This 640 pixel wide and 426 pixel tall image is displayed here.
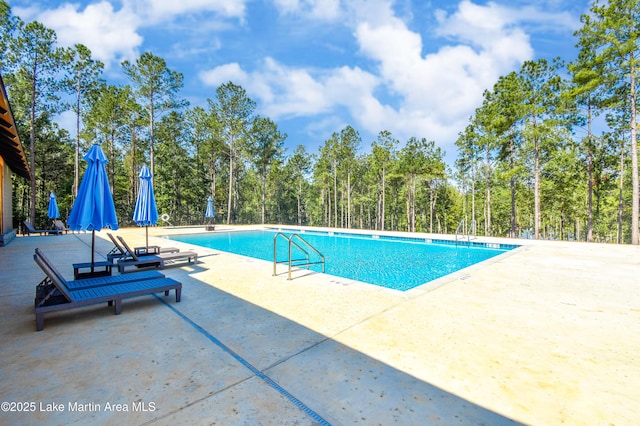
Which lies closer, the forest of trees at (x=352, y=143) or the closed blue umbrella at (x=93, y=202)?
the closed blue umbrella at (x=93, y=202)

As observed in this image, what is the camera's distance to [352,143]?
27.5 meters

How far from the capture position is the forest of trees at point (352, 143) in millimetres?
15367

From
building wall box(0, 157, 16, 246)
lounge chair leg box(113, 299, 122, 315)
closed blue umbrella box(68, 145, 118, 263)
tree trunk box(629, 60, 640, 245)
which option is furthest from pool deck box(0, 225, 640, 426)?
tree trunk box(629, 60, 640, 245)

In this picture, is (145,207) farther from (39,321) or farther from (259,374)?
(259,374)

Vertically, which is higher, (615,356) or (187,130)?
(187,130)

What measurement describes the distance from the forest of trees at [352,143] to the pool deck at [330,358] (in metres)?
15.4

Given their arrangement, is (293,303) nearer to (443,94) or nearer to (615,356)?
(615,356)

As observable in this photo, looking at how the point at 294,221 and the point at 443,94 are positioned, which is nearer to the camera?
the point at 443,94

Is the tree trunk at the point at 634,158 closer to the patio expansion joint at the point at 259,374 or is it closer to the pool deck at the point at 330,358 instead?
the pool deck at the point at 330,358

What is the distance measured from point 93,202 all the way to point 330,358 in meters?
4.76

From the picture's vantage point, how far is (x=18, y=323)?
11.4 ft

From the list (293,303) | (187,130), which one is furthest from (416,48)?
(187,130)

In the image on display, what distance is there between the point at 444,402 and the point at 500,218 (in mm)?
41703

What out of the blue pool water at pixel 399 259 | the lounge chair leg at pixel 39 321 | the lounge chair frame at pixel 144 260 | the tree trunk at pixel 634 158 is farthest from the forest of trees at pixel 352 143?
the lounge chair leg at pixel 39 321
